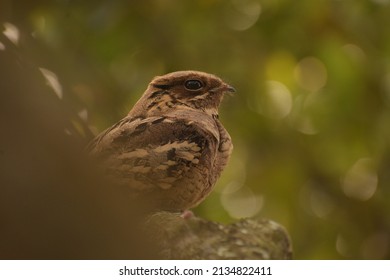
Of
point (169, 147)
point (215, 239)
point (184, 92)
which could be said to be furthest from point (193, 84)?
point (215, 239)

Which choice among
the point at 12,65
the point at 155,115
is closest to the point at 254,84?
the point at 155,115

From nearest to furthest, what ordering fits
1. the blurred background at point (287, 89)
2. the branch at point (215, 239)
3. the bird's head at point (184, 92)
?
the branch at point (215, 239), the bird's head at point (184, 92), the blurred background at point (287, 89)

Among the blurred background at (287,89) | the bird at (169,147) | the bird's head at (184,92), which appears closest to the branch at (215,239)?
the bird at (169,147)

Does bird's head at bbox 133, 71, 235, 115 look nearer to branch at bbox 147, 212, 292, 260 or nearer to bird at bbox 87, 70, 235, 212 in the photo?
bird at bbox 87, 70, 235, 212

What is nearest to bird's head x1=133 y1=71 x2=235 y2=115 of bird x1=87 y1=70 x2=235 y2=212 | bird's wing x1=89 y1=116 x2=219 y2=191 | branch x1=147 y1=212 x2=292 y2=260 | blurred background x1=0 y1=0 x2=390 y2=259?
bird x1=87 y1=70 x2=235 y2=212

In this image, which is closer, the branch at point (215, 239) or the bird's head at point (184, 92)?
the branch at point (215, 239)

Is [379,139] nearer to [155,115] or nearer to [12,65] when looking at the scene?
[155,115]

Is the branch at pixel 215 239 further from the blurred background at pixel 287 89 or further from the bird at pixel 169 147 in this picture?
the blurred background at pixel 287 89
